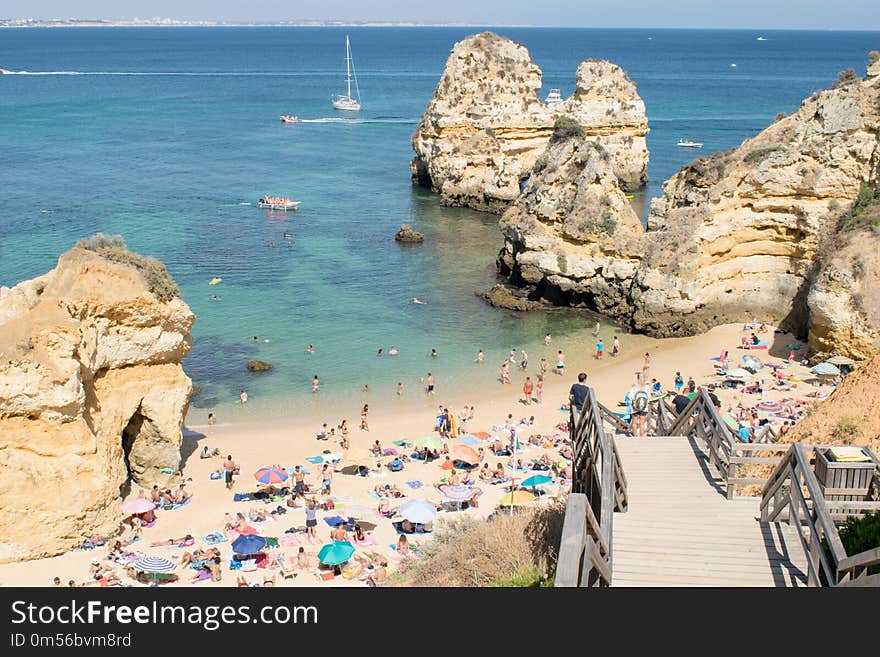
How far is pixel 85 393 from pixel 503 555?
38.2 feet

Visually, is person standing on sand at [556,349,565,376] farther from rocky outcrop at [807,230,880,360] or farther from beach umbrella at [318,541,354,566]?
beach umbrella at [318,541,354,566]

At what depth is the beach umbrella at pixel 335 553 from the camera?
55.7 feet

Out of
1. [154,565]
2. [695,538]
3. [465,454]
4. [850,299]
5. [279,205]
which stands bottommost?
[279,205]

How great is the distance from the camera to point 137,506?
19484mm

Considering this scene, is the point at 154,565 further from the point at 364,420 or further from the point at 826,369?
the point at 826,369

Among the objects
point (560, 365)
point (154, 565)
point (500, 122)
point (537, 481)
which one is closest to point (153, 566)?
point (154, 565)

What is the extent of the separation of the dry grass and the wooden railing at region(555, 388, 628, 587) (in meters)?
0.77

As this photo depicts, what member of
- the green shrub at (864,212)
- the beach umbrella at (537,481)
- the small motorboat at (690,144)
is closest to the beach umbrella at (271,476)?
the beach umbrella at (537,481)

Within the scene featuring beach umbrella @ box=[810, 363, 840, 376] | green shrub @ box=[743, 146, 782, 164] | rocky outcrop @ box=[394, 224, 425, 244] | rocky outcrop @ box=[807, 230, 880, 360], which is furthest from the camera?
rocky outcrop @ box=[394, 224, 425, 244]

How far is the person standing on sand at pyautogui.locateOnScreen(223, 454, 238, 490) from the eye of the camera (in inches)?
864

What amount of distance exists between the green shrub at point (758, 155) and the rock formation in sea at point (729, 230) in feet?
0.13

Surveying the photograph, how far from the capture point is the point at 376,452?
2409 centimetres

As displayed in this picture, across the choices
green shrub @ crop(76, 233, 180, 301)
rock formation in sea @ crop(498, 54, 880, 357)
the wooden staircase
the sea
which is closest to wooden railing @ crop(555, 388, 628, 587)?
the wooden staircase

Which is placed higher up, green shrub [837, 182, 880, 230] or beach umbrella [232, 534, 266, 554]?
green shrub [837, 182, 880, 230]
